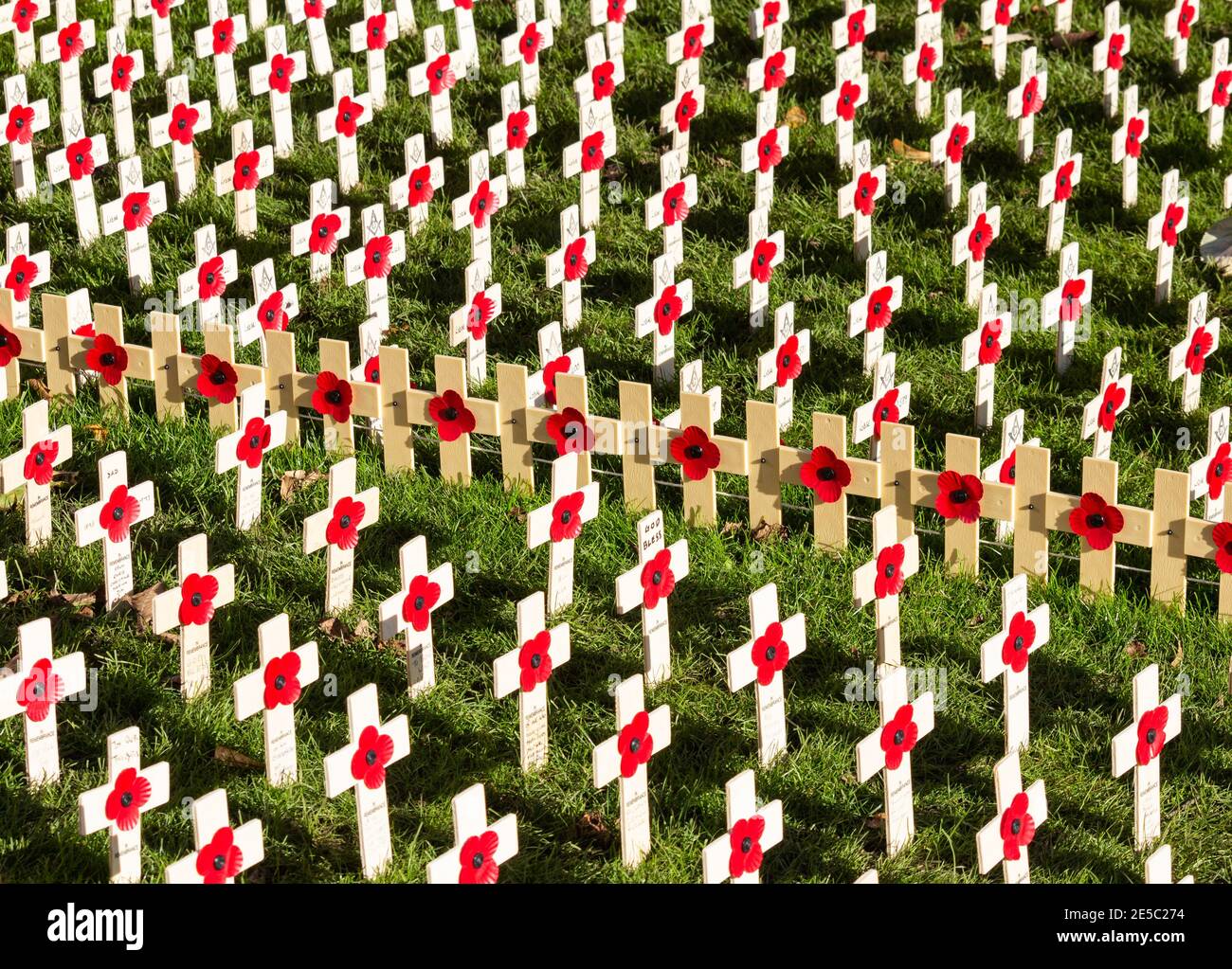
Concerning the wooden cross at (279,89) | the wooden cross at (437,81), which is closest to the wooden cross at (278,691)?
the wooden cross at (279,89)

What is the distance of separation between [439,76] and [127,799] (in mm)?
5437

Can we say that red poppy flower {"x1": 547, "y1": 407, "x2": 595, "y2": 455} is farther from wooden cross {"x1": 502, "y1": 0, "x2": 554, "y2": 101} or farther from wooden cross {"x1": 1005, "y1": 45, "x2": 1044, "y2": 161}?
wooden cross {"x1": 1005, "y1": 45, "x2": 1044, "y2": 161}

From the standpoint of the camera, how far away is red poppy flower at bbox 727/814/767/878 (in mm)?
5188

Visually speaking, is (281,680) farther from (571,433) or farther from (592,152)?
(592,152)

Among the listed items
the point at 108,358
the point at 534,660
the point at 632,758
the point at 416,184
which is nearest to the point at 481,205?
the point at 416,184

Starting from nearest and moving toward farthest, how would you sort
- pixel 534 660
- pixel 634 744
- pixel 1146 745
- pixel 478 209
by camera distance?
pixel 634 744
pixel 1146 745
pixel 534 660
pixel 478 209

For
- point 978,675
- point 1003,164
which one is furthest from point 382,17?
point 978,675

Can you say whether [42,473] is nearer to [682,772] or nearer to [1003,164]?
[682,772]

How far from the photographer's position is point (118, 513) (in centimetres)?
643

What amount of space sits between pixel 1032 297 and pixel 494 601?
3.19 meters

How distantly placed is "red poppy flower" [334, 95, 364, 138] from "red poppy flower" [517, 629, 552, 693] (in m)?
4.17

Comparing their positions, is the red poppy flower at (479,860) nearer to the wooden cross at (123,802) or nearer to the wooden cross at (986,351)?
the wooden cross at (123,802)

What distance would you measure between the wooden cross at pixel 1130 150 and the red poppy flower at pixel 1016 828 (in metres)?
4.65

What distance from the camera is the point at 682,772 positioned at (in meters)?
5.95
